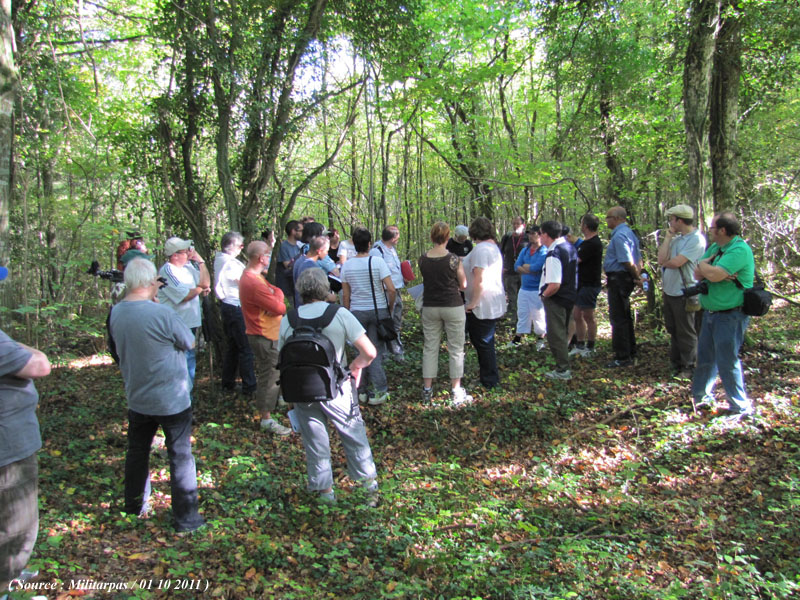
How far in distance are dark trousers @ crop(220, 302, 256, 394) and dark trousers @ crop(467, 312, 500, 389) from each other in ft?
8.82

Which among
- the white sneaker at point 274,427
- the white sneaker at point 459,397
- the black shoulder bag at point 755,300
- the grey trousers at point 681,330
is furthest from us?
the grey trousers at point 681,330

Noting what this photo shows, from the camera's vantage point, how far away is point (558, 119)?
41.2 feet

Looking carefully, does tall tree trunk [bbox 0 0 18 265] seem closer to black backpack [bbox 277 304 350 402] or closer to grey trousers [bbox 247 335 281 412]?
grey trousers [bbox 247 335 281 412]

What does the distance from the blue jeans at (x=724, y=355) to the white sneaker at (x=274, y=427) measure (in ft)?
14.2

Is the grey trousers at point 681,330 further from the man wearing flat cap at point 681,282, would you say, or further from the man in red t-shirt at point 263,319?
the man in red t-shirt at point 263,319

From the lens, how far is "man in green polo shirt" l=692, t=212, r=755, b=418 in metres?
4.45

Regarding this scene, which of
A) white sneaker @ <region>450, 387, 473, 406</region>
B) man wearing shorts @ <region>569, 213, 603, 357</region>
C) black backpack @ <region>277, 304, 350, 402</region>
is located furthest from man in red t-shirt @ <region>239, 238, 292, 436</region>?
man wearing shorts @ <region>569, 213, 603, 357</region>

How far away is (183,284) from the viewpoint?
5277 millimetres

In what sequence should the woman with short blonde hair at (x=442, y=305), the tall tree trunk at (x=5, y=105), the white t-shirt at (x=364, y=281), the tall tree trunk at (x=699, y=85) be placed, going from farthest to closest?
1. the tall tree trunk at (x=699, y=85)
2. the white t-shirt at (x=364, y=281)
3. the woman with short blonde hair at (x=442, y=305)
4. the tall tree trunk at (x=5, y=105)

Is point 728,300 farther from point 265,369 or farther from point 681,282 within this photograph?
point 265,369

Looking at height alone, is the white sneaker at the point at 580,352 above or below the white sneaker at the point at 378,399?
above

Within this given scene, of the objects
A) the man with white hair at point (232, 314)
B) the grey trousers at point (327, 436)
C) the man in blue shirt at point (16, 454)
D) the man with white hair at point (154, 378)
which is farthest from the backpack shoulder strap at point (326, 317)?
the man with white hair at point (232, 314)

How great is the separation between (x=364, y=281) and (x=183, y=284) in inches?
76.6

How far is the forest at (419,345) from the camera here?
10.2 ft
